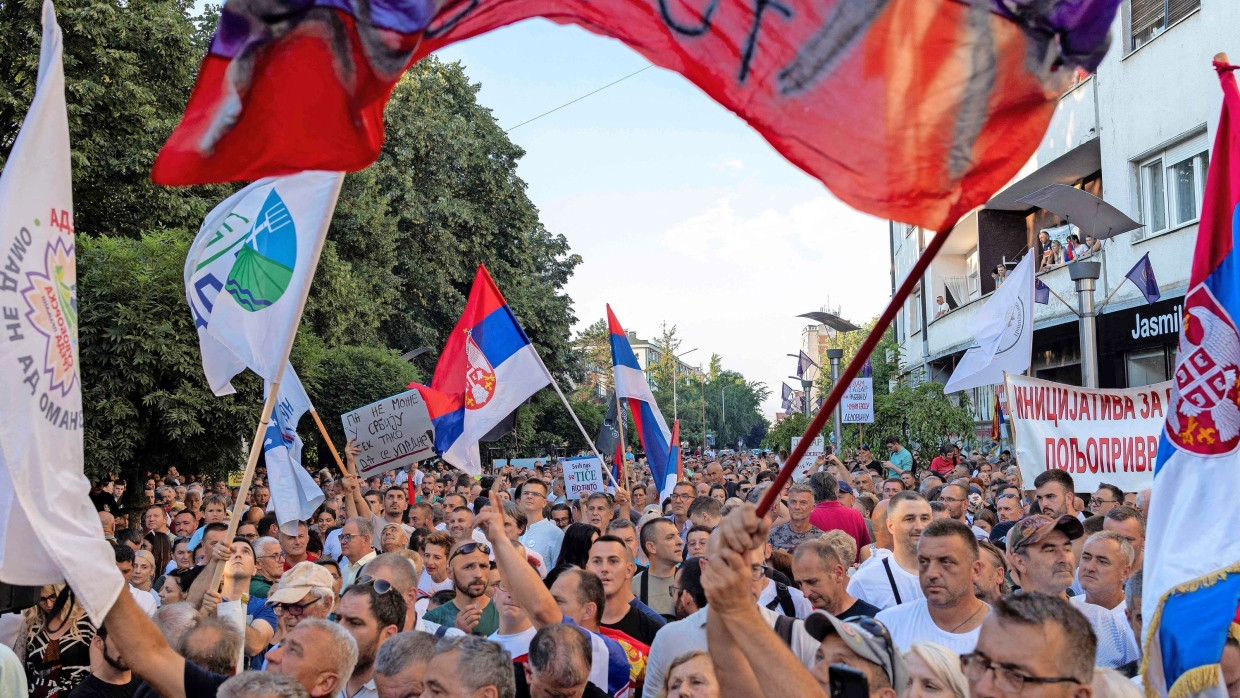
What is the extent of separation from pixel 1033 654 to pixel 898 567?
4.09 meters

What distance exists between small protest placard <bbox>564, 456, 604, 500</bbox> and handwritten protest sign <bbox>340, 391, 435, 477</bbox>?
1.76 m

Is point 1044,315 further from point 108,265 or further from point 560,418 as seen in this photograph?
point 560,418

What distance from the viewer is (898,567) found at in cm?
734

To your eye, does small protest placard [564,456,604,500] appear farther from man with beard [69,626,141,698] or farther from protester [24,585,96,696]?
man with beard [69,626,141,698]

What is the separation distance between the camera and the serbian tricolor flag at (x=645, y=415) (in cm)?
1364

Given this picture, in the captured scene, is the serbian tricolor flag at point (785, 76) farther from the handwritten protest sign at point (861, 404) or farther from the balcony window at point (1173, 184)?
the handwritten protest sign at point (861, 404)

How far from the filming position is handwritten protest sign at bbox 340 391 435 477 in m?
14.4

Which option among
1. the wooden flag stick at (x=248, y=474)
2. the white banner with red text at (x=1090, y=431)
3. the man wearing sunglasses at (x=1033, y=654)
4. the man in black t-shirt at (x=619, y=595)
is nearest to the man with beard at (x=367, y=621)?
the wooden flag stick at (x=248, y=474)

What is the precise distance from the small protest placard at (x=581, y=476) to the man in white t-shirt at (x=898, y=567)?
24.0ft

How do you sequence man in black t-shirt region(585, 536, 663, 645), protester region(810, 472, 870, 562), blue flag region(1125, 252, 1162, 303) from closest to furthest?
man in black t-shirt region(585, 536, 663, 645), protester region(810, 472, 870, 562), blue flag region(1125, 252, 1162, 303)

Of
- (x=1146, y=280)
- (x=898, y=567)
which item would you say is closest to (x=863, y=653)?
(x=898, y=567)

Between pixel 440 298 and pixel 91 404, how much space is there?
22829mm

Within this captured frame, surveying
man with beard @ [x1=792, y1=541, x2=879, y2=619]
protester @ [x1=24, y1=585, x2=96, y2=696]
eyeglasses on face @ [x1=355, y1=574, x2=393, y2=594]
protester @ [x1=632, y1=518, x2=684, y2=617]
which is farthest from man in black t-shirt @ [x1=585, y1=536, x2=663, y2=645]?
protester @ [x1=24, y1=585, x2=96, y2=696]

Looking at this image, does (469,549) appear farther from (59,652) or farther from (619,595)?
(59,652)
